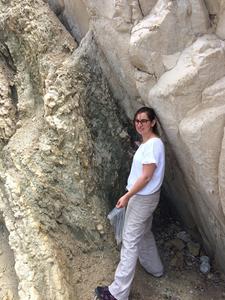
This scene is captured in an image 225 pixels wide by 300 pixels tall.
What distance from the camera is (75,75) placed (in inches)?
163

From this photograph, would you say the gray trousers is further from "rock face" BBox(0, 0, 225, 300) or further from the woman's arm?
"rock face" BBox(0, 0, 225, 300)

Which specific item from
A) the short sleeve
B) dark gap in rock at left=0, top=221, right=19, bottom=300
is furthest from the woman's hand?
dark gap in rock at left=0, top=221, right=19, bottom=300

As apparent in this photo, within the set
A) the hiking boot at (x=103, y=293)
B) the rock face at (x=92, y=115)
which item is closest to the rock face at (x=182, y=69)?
the rock face at (x=92, y=115)

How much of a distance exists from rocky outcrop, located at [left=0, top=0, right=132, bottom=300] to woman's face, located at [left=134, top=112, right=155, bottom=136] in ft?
2.39

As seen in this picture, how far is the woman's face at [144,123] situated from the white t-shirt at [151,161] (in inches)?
3.3

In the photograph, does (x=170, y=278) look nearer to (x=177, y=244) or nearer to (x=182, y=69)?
(x=177, y=244)

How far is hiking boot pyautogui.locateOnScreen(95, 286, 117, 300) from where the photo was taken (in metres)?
3.60

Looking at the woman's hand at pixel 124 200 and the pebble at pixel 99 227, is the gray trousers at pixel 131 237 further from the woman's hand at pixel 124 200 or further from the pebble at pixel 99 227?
the pebble at pixel 99 227

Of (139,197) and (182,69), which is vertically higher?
(182,69)

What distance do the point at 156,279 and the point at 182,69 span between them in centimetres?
186

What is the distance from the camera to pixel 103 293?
142 inches

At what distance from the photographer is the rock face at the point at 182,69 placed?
3102 mm

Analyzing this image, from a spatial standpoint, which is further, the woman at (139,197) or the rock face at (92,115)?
the woman at (139,197)

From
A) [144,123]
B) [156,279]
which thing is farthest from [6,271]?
[144,123]
